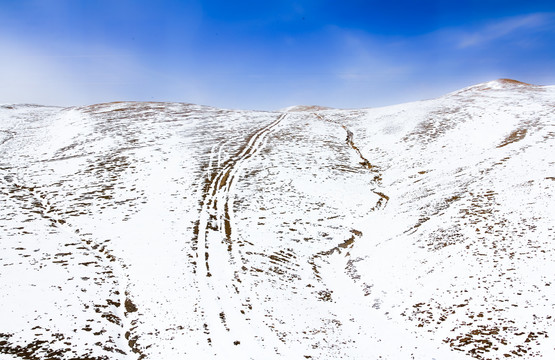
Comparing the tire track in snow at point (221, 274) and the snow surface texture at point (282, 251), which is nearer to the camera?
the snow surface texture at point (282, 251)

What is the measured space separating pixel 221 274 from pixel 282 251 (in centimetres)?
515

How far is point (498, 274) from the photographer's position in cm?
1338

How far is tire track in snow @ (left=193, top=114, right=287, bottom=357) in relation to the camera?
38.8ft

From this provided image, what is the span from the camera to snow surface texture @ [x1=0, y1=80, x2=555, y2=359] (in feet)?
37.8

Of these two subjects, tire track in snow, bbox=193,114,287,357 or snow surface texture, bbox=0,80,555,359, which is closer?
snow surface texture, bbox=0,80,555,359

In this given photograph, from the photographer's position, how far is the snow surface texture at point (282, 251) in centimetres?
1153

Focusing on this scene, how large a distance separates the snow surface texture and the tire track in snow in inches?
4.0

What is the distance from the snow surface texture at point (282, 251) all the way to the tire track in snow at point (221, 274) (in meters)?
0.10

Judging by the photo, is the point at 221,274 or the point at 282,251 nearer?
the point at 221,274

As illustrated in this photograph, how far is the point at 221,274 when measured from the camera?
1617 cm

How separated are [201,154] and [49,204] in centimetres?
1758

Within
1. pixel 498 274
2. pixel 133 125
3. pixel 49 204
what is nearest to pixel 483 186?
pixel 498 274

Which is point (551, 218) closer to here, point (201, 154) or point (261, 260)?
point (261, 260)

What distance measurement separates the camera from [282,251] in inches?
784
